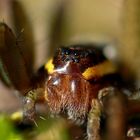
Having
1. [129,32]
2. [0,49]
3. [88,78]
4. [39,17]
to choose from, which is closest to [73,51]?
[88,78]

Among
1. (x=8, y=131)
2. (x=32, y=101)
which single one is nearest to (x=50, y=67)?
(x=32, y=101)

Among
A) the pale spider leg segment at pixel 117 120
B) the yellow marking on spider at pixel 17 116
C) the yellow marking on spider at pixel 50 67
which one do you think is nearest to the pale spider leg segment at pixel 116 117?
the pale spider leg segment at pixel 117 120

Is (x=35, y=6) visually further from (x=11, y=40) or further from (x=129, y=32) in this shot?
(x=11, y=40)

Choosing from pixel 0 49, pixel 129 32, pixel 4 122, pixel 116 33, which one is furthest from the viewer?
pixel 116 33

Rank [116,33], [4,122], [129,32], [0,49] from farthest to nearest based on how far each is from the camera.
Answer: [116,33] → [129,32] → [0,49] → [4,122]

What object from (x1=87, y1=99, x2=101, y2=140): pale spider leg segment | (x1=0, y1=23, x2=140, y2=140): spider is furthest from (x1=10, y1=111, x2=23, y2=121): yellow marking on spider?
(x1=87, y1=99, x2=101, y2=140): pale spider leg segment

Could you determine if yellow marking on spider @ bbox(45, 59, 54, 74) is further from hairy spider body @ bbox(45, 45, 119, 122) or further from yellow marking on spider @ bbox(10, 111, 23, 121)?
yellow marking on spider @ bbox(10, 111, 23, 121)

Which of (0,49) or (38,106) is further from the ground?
(0,49)
